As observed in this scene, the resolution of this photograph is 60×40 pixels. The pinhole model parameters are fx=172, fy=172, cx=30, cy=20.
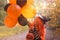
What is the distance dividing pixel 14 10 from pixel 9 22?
119 mm

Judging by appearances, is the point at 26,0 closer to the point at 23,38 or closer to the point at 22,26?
the point at 22,26

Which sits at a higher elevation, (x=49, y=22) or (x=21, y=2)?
(x=21, y=2)

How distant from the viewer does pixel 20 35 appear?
162cm

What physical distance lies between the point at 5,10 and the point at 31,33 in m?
0.33

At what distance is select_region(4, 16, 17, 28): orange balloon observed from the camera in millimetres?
1562

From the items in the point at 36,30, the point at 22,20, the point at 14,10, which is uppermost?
the point at 14,10

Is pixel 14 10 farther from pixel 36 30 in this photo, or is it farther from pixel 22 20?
pixel 36 30

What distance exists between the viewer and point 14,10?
1.55 m

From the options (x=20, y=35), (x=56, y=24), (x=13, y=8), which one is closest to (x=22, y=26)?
(x=20, y=35)

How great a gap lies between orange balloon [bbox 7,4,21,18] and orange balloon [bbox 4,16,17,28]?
4 cm

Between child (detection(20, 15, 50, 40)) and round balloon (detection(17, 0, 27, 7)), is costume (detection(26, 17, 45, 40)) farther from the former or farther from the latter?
round balloon (detection(17, 0, 27, 7))

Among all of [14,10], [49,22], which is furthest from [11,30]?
[49,22]

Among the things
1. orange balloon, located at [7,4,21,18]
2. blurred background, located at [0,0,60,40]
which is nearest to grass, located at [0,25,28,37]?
blurred background, located at [0,0,60,40]

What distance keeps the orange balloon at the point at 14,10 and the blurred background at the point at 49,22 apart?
0.18 feet
